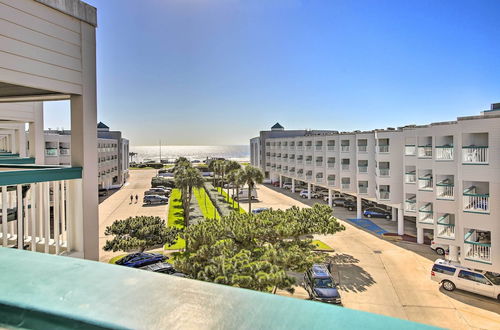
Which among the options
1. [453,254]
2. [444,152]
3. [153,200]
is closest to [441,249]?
[453,254]

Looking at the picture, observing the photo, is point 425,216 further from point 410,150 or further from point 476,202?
point 476,202

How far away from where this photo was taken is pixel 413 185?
74.2 ft

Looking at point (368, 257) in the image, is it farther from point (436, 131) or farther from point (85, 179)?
point (85, 179)

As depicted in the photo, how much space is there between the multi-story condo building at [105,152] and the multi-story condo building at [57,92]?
26.8m

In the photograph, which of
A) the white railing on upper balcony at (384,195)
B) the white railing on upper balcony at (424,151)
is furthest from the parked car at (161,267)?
the white railing on upper balcony at (384,195)

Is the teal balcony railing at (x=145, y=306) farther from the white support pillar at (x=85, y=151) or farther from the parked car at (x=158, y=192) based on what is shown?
the parked car at (x=158, y=192)

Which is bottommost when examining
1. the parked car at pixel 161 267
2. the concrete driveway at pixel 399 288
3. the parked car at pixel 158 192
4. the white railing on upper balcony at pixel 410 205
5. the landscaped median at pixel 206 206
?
the concrete driveway at pixel 399 288

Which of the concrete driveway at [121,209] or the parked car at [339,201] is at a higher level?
the parked car at [339,201]

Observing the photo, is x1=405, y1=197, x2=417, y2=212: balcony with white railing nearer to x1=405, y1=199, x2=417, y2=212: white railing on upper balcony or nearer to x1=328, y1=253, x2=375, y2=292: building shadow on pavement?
x1=405, y1=199, x2=417, y2=212: white railing on upper balcony

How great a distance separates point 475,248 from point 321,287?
23.3 ft

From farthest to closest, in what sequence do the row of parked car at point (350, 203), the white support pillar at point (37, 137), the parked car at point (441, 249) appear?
the row of parked car at point (350, 203) → the parked car at point (441, 249) → the white support pillar at point (37, 137)

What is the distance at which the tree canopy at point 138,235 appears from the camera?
17.5m

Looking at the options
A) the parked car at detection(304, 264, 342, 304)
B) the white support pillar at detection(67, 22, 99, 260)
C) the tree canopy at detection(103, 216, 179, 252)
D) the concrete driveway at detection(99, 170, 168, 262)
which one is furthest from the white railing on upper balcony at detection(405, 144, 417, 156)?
the white support pillar at detection(67, 22, 99, 260)

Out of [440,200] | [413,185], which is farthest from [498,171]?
[413,185]
